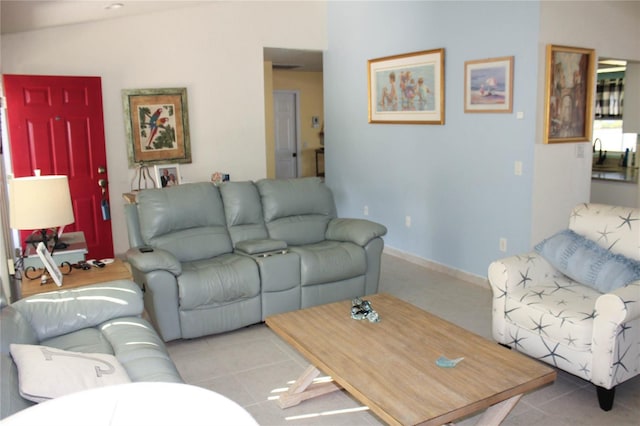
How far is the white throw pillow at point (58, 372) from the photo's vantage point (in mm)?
1911

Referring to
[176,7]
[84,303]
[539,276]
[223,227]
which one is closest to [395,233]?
[223,227]

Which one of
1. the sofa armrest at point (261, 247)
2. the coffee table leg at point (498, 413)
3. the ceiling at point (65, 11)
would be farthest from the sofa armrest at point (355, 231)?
the ceiling at point (65, 11)

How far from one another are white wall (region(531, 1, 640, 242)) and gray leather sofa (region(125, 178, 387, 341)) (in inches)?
55.4

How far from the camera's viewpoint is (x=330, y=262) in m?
4.09

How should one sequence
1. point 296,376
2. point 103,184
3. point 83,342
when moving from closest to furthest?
point 83,342 → point 296,376 → point 103,184

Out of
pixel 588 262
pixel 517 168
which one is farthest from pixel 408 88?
pixel 588 262

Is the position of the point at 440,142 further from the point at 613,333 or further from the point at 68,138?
the point at 68,138

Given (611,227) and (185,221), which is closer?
(611,227)

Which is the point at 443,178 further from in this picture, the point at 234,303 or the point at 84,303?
the point at 84,303

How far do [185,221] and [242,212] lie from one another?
A: 0.47m

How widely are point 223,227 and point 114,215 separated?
6.70ft

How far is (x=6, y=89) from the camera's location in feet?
16.2

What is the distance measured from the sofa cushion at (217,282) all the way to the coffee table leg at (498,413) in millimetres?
1905

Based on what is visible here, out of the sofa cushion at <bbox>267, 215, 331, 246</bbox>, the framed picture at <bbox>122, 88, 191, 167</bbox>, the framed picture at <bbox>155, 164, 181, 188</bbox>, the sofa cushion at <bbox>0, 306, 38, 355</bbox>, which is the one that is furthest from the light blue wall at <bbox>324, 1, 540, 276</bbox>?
the sofa cushion at <bbox>0, 306, 38, 355</bbox>
